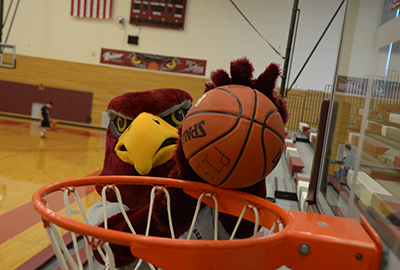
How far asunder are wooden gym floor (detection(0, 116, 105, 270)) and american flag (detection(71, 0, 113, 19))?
3520 millimetres

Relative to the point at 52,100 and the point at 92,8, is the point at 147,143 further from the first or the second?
the point at 52,100

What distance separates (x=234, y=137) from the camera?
1.09 meters

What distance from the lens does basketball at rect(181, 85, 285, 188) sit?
3.59 feet

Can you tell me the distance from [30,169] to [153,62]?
605cm

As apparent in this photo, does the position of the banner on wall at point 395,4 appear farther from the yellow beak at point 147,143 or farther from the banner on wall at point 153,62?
the banner on wall at point 153,62

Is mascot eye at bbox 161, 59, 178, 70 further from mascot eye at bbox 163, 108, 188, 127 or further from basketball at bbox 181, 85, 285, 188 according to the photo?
basketball at bbox 181, 85, 285, 188

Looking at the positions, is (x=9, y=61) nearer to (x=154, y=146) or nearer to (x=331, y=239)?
(x=154, y=146)

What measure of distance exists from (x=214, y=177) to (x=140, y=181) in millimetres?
388

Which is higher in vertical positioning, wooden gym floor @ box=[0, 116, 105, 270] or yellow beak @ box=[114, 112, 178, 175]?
yellow beak @ box=[114, 112, 178, 175]

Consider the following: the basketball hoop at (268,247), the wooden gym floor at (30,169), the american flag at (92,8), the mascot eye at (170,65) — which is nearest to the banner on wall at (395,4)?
the basketball hoop at (268,247)

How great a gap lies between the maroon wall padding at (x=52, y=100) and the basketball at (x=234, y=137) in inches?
402

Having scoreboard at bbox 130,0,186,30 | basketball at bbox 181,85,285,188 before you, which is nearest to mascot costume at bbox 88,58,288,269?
basketball at bbox 181,85,285,188

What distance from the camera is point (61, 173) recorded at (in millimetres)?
5129

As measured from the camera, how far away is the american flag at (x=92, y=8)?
1018cm
